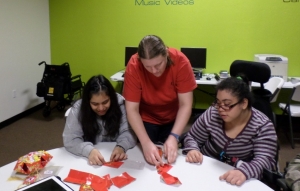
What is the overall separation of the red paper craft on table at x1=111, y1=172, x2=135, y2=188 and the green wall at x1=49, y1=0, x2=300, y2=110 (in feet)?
11.0

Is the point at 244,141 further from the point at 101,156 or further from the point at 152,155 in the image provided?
the point at 101,156

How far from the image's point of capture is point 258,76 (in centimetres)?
195

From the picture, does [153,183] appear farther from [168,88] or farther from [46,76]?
[46,76]

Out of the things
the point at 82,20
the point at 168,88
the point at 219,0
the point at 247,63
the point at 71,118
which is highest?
the point at 219,0

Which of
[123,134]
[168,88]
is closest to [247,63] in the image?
[168,88]

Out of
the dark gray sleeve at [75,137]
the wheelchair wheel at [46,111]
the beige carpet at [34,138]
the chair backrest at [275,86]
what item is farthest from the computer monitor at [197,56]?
the dark gray sleeve at [75,137]

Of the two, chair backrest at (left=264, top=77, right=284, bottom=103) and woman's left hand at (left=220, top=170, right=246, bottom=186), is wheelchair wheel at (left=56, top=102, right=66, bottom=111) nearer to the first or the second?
chair backrest at (left=264, top=77, right=284, bottom=103)

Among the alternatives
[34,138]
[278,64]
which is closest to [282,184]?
[278,64]

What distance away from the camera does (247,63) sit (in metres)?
1.98

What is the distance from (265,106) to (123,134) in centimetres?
92

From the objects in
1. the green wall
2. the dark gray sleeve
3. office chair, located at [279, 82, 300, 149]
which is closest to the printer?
office chair, located at [279, 82, 300, 149]

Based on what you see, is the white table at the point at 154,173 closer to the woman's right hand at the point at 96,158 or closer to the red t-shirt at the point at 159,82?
the woman's right hand at the point at 96,158

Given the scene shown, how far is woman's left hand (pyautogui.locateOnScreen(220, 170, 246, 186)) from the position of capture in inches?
51.6

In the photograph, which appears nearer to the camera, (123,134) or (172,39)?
(123,134)
